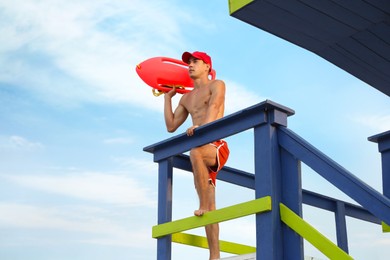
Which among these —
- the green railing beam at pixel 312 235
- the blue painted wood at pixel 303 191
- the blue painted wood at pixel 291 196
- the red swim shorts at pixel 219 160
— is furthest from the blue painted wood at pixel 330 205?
the green railing beam at pixel 312 235

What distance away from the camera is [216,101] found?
18.6 ft

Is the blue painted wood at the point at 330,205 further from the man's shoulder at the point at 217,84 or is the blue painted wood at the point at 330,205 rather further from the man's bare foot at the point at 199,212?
the man's bare foot at the point at 199,212

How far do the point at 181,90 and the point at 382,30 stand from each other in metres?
2.11

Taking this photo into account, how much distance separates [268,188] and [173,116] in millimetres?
2095

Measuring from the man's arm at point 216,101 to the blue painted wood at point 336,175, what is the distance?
1316 millimetres

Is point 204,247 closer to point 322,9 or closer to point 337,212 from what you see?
point 337,212

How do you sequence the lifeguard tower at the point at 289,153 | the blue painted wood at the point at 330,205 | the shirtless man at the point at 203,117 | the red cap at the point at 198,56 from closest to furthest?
the lifeguard tower at the point at 289,153 < the shirtless man at the point at 203,117 < the blue painted wood at the point at 330,205 < the red cap at the point at 198,56

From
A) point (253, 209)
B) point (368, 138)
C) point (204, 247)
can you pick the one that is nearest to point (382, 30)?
point (368, 138)

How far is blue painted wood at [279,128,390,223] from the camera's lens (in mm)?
3859

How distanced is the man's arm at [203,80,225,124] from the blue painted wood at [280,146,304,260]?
4.39 ft

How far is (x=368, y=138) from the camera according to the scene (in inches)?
230

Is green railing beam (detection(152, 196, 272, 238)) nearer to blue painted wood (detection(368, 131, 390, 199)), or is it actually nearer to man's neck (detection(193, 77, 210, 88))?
man's neck (detection(193, 77, 210, 88))

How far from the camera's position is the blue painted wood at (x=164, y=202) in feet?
16.6

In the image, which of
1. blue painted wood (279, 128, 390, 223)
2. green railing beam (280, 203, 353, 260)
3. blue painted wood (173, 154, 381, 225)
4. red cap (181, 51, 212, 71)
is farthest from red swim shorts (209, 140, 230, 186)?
green railing beam (280, 203, 353, 260)
